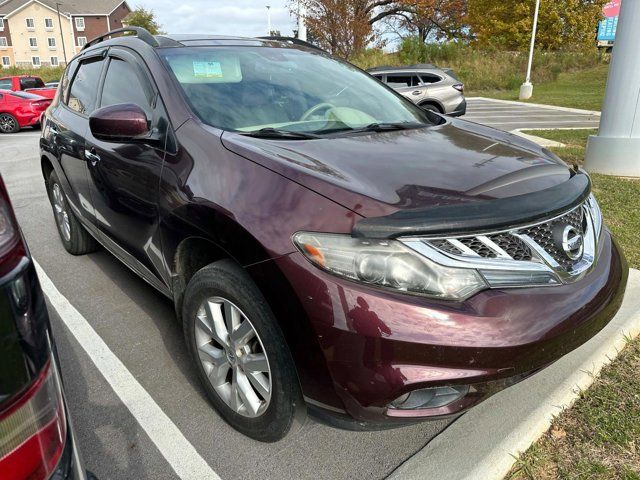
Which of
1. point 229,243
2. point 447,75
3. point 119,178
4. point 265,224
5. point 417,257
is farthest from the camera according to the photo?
point 447,75

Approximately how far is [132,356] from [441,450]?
1799 mm

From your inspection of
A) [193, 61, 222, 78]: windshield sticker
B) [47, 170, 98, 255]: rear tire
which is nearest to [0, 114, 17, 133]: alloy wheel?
[47, 170, 98, 255]: rear tire

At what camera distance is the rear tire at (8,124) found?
623 inches

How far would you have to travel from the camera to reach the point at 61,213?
4531 mm

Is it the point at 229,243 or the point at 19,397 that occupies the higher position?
the point at 19,397

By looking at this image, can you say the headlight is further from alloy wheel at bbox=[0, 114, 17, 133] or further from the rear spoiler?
alloy wheel at bbox=[0, 114, 17, 133]

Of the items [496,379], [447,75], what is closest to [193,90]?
[496,379]

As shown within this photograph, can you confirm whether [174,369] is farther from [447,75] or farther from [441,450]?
[447,75]

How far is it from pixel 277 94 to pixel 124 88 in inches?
39.0

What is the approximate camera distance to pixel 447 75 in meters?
15.8

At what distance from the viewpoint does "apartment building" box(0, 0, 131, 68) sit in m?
72.7

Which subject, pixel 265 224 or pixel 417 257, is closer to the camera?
pixel 417 257

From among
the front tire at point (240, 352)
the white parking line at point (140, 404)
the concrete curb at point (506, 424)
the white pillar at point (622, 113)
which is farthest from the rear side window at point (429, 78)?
the front tire at point (240, 352)

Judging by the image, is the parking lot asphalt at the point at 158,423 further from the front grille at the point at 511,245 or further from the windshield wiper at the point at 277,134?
the windshield wiper at the point at 277,134
